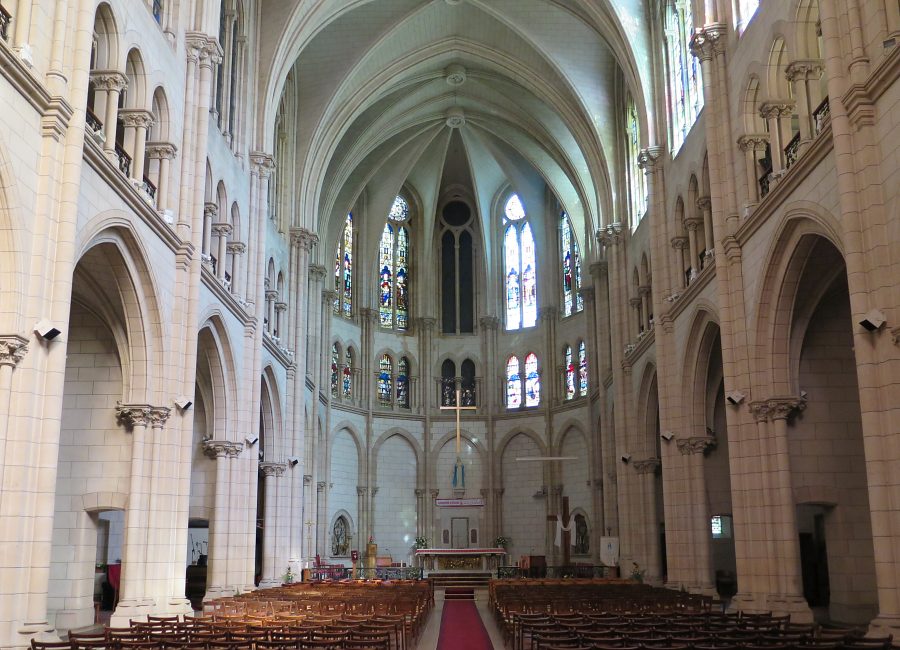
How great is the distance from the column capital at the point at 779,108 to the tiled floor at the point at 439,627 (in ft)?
41.7

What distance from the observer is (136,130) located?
786 inches

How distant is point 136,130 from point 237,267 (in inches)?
336

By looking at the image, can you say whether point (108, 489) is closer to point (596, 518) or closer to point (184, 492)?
point (184, 492)

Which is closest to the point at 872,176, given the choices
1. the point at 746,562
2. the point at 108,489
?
the point at 746,562

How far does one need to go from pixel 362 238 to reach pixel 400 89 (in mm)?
9525

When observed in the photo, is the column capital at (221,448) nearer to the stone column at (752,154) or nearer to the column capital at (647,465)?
the column capital at (647,465)

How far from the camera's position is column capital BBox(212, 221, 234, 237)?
26328 millimetres

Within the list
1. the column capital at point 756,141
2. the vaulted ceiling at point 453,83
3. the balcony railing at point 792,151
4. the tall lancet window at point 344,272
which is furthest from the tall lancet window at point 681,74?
the tall lancet window at point 344,272

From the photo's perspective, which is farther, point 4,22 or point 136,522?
point 136,522

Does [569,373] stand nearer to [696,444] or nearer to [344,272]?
[344,272]

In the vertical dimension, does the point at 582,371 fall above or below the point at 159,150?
below

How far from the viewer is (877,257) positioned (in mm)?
14641

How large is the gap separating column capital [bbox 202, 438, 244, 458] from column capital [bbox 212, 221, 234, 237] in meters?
6.00

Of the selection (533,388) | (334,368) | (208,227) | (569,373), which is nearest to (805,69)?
(208,227)
